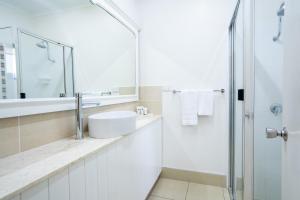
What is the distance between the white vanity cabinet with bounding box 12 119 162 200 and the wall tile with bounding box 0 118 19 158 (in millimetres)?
336

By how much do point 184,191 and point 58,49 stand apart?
1.87 m

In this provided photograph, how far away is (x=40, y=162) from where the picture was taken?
2.39 feet

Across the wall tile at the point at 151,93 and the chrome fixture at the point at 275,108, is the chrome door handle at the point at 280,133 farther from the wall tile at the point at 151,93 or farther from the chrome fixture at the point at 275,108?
the wall tile at the point at 151,93

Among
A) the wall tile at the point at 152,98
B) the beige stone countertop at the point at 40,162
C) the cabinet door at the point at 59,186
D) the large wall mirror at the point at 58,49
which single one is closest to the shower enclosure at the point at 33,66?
the large wall mirror at the point at 58,49

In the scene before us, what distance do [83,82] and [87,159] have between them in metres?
0.77

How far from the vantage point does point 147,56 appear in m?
2.23

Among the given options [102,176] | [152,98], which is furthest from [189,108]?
[102,176]

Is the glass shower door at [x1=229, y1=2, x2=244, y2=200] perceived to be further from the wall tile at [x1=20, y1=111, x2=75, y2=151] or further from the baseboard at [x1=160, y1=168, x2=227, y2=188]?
Result: the wall tile at [x1=20, y1=111, x2=75, y2=151]

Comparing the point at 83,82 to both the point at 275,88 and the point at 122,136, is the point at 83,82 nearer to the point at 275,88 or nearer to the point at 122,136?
the point at 122,136

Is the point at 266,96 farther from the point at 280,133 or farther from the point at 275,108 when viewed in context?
the point at 280,133

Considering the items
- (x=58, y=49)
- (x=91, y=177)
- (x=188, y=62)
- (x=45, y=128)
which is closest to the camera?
(x=91, y=177)

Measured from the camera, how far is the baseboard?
199 cm

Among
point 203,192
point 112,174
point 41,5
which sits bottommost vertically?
point 203,192

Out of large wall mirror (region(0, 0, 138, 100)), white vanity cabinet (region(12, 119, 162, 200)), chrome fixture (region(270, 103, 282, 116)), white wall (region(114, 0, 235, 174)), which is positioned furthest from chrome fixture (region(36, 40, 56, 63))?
chrome fixture (region(270, 103, 282, 116))
